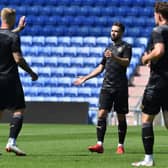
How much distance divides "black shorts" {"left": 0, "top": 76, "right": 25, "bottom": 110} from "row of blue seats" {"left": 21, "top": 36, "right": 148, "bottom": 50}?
19.4m

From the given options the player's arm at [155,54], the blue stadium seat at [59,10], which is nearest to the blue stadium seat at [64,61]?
the blue stadium seat at [59,10]

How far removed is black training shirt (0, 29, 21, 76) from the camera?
28.9ft

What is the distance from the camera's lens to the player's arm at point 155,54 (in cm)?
731

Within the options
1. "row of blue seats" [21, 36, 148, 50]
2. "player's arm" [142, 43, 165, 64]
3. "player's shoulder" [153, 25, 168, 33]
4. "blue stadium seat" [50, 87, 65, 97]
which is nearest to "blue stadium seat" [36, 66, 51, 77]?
"blue stadium seat" [50, 87, 65, 97]

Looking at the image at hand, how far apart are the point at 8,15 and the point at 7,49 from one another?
16.9 inches

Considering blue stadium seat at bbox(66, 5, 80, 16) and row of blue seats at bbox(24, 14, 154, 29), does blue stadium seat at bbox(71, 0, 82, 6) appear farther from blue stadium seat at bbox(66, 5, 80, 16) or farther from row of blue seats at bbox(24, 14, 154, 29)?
row of blue seats at bbox(24, 14, 154, 29)

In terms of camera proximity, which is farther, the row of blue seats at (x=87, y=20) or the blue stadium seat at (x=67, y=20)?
the blue stadium seat at (x=67, y=20)

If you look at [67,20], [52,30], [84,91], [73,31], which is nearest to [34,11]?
[52,30]

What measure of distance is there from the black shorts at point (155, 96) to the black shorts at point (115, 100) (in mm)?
2337

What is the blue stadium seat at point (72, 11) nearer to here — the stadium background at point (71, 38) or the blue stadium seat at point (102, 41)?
the stadium background at point (71, 38)

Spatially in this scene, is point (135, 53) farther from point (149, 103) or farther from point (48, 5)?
point (149, 103)

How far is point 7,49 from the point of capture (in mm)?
8836

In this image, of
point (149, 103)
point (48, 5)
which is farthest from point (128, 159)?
point (48, 5)

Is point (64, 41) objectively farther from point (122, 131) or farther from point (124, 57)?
point (124, 57)
